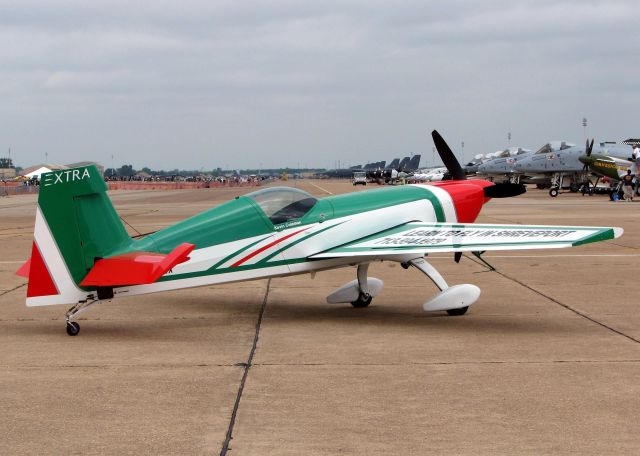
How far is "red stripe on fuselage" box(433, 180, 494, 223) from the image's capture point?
480 inches

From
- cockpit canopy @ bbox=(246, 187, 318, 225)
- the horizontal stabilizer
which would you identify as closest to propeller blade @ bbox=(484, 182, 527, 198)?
cockpit canopy @ bbox=(246, 187, 318, 225)

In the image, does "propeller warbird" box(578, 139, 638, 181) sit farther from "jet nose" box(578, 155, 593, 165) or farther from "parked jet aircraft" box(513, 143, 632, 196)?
"parked jet aircraft" box(513, 143, 632, 196)

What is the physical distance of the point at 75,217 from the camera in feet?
30.4

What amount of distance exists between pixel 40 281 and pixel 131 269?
1.04 m

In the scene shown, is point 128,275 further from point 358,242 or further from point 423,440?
point 423,440

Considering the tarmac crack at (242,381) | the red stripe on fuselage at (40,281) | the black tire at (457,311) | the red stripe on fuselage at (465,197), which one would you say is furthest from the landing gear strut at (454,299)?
the red stripe on fuselage at (40,281)

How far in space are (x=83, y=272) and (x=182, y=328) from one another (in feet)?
4.98

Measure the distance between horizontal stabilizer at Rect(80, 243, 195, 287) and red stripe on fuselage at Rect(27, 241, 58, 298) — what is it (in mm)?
350

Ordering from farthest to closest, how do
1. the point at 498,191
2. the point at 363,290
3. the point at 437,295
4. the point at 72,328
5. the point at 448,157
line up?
1. the point at 448,157
2. the point at 498,191
3. the point at 363,290
4. the point at 437,295
5. the point at 72,328

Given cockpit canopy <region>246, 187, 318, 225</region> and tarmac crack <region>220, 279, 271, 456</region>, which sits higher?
cockpit canopy <region>246, 187, 318, 225</region>

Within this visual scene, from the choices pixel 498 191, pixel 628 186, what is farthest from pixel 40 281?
pixel 628 186

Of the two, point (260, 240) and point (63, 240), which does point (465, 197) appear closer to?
point (260, 240)

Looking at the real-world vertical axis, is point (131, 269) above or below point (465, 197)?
below

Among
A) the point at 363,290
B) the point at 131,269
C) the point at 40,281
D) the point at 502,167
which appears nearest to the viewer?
the point at 131,269
